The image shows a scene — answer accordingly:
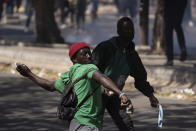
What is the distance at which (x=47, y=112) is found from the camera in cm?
1008

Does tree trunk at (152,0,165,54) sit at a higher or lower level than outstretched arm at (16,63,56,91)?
lower

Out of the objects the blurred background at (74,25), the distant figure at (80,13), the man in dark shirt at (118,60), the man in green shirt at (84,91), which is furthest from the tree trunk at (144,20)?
the man in green shirt at (84,91)

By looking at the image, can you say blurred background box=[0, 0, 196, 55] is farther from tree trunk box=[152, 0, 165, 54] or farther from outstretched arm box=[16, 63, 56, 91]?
outstretched arm box=[16, 63, 56, 91]

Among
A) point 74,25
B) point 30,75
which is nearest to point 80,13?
point 74,25

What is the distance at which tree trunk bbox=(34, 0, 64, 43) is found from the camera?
17781 mm

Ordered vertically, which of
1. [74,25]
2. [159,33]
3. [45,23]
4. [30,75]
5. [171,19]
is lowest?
[74,25]

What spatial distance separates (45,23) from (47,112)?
7.92 meters

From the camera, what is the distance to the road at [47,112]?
895 cm

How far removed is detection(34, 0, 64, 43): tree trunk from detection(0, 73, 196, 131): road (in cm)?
540

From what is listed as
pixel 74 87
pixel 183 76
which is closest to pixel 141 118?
pixel 183 76

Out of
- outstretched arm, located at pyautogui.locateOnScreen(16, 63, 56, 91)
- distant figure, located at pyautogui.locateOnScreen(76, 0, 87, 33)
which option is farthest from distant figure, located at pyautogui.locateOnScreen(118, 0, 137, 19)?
outstretched arm, located at pyautogui.locateOnScreen(16, 63, 56, 91)

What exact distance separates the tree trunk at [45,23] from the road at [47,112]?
5.40 metres

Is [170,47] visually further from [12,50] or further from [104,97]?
[104,97]

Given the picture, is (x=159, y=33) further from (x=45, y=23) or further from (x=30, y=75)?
(x=30, y=75)
